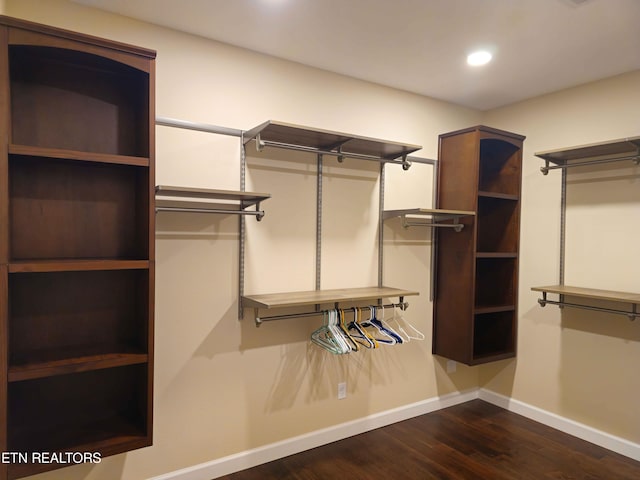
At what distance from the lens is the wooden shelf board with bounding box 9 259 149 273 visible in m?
1.63

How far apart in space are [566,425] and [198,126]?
3.38 m

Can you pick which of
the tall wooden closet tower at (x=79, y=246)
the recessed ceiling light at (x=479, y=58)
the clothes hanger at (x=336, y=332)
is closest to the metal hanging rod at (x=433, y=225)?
the clothes hanger at (x=336, y=332)

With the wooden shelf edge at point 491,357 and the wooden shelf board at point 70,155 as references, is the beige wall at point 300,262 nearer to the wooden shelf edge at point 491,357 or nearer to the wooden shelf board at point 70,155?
the wooden shelf edge at point 491,357

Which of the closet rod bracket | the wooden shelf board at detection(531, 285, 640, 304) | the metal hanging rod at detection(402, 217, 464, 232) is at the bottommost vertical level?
the wooden shelf board at detection(531, 285, 640, 304)

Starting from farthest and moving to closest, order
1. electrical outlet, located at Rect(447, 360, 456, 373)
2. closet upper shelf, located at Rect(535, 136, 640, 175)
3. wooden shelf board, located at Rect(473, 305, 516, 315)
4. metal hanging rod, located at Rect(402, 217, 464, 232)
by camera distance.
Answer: electrical outlet, located at Rect(447, 360, 456, 373)
wooden shelf board, located at Rect(473, 305, 516, 315)
metal hanging rod, located at Rect(402, 217, 464, 232)
closet upper shelf, located at Rect(535, 136, 640, 175)

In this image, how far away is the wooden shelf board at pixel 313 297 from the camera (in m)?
2.35

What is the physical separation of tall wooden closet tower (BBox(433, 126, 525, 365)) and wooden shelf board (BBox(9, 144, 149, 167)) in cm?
232

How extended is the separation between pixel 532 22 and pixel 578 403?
2666mm

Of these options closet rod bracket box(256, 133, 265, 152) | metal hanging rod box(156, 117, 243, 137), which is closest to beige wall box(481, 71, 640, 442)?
closet rod bracket box(256, 133, 265, 152)

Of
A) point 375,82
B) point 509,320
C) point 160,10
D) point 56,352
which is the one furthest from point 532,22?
Result: point 56,352

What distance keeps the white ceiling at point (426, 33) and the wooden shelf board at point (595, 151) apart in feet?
1.76

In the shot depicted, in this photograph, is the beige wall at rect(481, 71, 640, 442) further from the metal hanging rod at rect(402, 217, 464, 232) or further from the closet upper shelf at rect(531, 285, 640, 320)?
the metal hanging rod at rect(402, 217, 464, 232)

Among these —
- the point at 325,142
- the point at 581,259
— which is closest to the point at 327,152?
the point at 325,142

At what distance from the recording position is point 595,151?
288 cm
